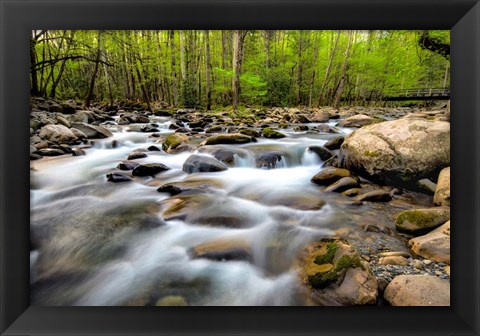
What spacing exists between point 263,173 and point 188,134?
0.91 meters

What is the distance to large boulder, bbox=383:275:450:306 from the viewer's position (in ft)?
4.58

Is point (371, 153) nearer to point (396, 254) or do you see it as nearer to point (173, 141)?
point (396, 254)

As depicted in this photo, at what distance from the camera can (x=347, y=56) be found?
295 centimetres

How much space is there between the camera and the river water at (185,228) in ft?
5.42

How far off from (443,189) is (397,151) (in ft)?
1.57

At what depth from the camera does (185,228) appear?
2115 mm

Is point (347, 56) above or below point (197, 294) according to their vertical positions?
above

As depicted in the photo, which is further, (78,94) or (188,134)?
(78,94)

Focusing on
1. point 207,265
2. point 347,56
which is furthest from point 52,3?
point 347,56

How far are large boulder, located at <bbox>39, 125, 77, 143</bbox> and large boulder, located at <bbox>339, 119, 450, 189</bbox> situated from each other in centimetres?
255

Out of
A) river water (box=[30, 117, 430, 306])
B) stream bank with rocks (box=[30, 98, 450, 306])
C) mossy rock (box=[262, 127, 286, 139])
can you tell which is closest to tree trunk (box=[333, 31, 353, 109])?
stream bank with rocks (box=[30, 98, 450, 306])

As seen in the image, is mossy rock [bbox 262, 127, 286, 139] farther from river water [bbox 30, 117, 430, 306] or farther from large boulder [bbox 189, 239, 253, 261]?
large boulder [bbox 189, 239, 253, 261]

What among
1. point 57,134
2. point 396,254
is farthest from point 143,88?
point 396,254
